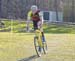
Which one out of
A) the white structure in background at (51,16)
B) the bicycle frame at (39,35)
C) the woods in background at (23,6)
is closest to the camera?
Answer: the bicycle frame at (39,35)

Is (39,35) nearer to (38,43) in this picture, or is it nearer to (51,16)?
(38,43)

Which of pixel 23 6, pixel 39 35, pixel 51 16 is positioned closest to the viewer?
pixel 39 35

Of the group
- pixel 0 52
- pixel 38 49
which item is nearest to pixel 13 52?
pixel 0 52

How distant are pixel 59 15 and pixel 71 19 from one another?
2.29 meters

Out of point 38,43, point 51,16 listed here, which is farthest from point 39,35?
point 51,16

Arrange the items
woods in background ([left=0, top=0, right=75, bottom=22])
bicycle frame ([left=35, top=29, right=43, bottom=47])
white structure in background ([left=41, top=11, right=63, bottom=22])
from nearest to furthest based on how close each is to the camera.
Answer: bicycle frame ([left=35, top=29, right=43, bottom=47]), white structure in background ([left=41, top=11, right=63, bottom=22]), woods in background ([left=0, top=0, right=75, bottom=22])

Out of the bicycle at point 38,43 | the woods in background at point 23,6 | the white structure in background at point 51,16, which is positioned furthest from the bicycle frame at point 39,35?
the woods in background at point 23,6

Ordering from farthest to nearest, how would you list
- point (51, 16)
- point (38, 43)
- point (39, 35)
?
point (51, 16), point (38, 43), point (39, 35)

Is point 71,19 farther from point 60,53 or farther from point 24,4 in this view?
point 60,53

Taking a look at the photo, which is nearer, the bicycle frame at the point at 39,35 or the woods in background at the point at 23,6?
the bicycle frame at the point at 39,35

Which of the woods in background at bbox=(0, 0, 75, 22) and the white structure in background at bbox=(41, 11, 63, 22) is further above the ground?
the woods in background at bbox=(0, 0, 75, 22)

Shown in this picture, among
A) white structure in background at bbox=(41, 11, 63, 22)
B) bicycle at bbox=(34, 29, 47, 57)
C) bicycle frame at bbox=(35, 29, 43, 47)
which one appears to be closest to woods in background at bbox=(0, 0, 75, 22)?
white structure in background at bbox=(41, 11, 63, 22)

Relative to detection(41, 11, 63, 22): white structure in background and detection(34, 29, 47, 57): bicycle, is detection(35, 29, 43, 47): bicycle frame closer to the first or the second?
detection(34, 29, 47, 57): bicycle

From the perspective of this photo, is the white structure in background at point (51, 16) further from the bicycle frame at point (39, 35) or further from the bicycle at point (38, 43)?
the bicycle frame at point (39, 35)
